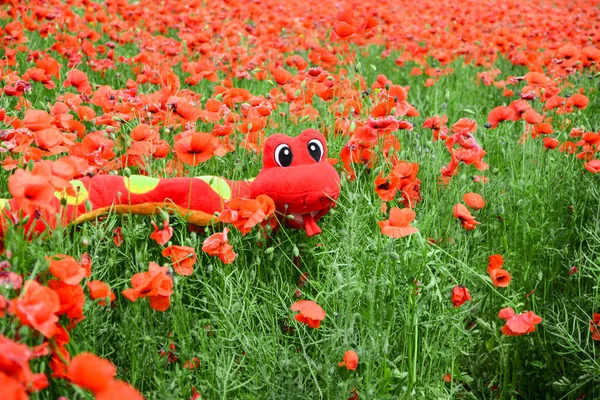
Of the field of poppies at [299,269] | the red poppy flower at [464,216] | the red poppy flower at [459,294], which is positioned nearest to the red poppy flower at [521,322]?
the field of poppies at [299,269]

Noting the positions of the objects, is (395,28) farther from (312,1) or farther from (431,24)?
(312,1)

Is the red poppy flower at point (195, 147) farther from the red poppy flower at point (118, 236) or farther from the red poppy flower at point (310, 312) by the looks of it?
the red poppy flower at point (310, 312)

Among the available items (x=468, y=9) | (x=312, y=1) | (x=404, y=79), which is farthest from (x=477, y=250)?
(x=312, y=1)

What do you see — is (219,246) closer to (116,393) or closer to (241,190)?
(241,190)

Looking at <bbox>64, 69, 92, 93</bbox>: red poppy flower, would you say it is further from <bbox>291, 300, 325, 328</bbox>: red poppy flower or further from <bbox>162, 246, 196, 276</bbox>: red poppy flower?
<bbox>291, 300, 325, 328</bbox>: red poppy flower

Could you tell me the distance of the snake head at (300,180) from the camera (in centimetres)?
183

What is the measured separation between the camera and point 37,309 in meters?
1.11

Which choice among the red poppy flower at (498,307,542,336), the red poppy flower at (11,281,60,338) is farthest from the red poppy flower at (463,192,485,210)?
the red poppy flower at (11,281,60,338)

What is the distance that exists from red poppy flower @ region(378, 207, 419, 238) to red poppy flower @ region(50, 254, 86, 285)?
2.30 ft

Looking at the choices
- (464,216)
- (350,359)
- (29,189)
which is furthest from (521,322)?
(29,189)

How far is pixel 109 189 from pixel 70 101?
0.88m

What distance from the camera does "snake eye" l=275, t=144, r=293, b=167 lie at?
1912 millimetres

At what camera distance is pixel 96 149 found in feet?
6.78

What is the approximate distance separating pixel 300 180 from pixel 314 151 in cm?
17
